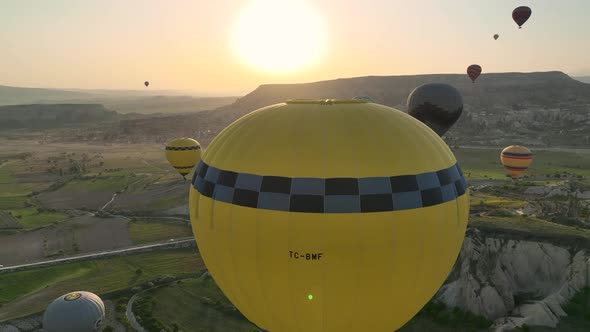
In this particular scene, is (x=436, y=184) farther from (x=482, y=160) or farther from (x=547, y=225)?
(x=482, y=160)

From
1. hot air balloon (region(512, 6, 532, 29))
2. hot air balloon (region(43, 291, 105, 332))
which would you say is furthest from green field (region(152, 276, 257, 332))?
hot air balloon (region(512, 6, 532, 29))

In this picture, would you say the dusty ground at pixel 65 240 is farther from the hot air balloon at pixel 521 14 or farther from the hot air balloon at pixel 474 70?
the hot air balloon at pixel 474 70

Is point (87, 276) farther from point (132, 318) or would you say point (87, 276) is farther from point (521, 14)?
point (521, 14)

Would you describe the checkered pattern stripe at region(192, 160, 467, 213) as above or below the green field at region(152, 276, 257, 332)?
above

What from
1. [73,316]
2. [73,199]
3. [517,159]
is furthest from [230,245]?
[73,199]

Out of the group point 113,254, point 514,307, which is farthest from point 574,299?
point 113,254

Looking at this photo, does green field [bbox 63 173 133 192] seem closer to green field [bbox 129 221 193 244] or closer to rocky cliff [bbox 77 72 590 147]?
green field [bbox 129 221 193 244]
